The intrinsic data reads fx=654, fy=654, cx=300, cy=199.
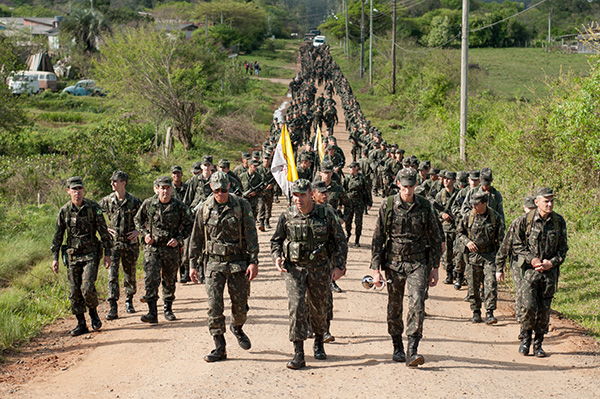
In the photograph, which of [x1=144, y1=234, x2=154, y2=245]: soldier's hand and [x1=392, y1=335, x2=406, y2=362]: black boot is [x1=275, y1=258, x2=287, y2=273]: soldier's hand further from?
[x1=144, y1=234, x2=154, y2=245]: soldier's hand

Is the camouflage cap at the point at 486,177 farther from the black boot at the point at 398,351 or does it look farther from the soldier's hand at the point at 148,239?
the soldier's hand at the point at 148,239

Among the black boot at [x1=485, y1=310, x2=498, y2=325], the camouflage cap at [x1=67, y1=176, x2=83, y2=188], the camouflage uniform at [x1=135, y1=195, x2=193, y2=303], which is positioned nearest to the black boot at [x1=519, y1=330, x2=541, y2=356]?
the black boot at [x1=485, y1=310, x2=498, y2=325]

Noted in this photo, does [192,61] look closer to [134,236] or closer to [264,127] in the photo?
[264,127]

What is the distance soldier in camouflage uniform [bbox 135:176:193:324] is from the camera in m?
8.69

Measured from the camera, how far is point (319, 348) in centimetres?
731

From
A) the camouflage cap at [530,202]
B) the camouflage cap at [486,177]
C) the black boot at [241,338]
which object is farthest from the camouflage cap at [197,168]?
the camouflage cap at [530,202]

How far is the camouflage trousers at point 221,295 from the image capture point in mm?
7223

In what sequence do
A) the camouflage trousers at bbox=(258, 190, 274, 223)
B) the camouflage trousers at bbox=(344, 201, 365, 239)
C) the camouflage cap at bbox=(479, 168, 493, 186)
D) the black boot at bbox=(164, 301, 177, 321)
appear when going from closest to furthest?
1. the black boot at bbox=(164, 301, 177, 321)
2. the camouflage cap at bbox=(479, 168, 493, 186)
3. the camouflage trousers at bbox=(344, 201, 365, 239)
4. the camouflage trousers at bbox=(258, 190, 274, 223)

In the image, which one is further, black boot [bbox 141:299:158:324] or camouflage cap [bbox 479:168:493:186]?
camouflage cap [bbox 479:168:493:186]

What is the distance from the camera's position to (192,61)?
35438 millimetres

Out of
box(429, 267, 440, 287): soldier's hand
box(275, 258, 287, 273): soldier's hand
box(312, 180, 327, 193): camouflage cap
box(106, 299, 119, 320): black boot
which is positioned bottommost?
box(106, 299, 119, 320): black boot

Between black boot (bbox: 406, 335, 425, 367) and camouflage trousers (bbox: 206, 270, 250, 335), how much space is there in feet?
6.18

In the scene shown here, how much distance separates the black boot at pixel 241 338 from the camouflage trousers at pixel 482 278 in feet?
11.5

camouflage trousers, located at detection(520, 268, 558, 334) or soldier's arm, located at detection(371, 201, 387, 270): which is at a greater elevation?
soldier's arm, located at detection(371, 201, 387, 270)
